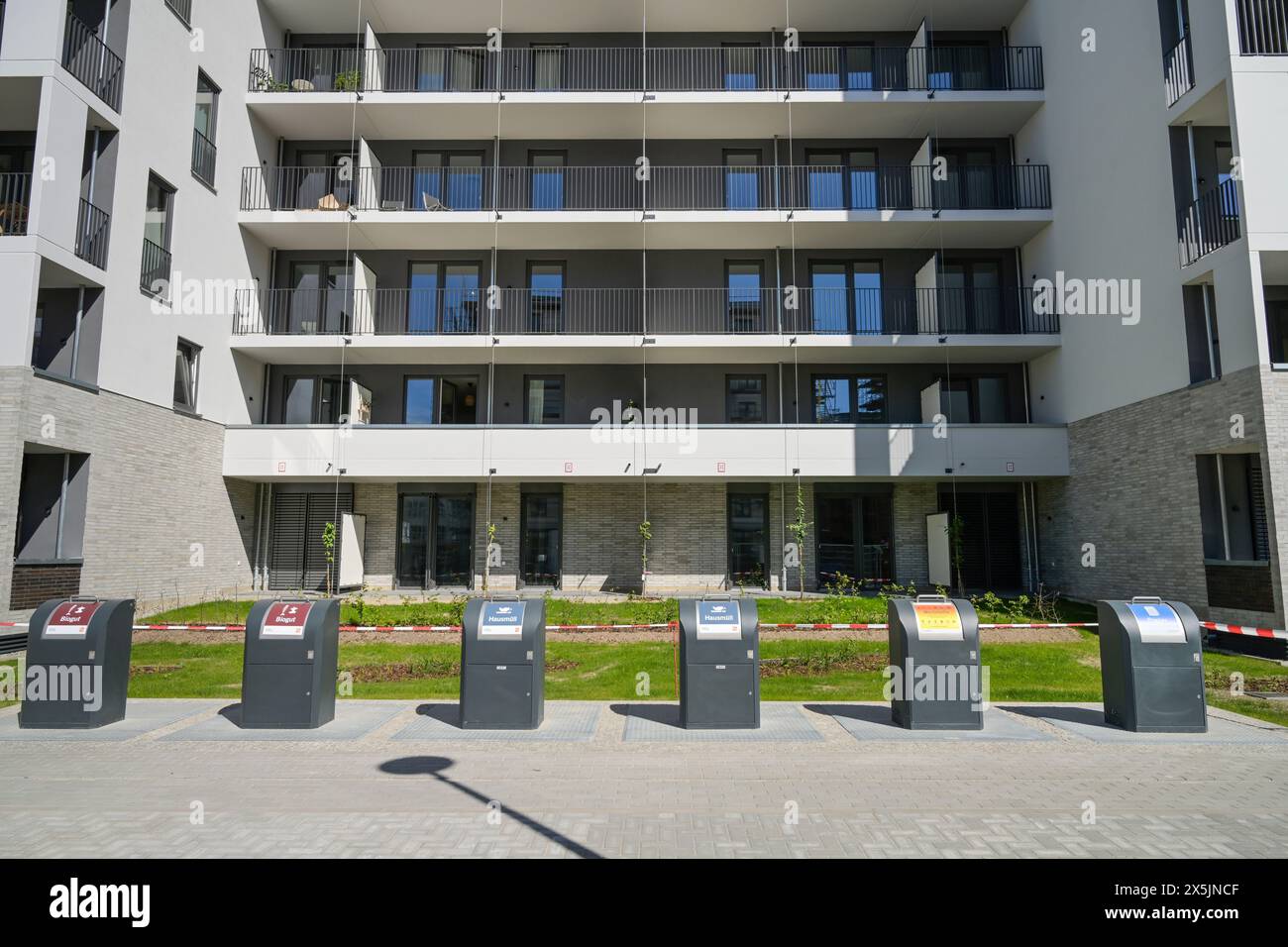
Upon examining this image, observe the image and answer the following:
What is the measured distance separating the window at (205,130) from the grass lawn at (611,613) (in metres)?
11.5

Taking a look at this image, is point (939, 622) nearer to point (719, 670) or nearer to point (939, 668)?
point (939, 668)

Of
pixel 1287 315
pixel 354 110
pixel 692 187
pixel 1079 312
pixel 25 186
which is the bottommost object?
pixel 1287 315

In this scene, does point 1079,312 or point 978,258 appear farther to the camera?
point 978,258

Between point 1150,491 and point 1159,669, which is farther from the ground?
point 1150,491

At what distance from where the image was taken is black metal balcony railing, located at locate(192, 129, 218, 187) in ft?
63.2

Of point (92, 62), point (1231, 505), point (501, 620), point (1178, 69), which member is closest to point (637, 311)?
point (1178, 69)

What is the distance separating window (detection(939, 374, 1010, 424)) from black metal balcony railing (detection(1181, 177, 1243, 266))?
745 centimetres

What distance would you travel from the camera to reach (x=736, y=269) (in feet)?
74.9

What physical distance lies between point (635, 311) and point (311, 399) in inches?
405

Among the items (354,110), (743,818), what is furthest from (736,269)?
(743,818)

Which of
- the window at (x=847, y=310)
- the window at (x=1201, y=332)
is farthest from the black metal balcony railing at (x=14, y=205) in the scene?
the window at (x=1201, y=332)

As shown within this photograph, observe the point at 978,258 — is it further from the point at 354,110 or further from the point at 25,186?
the point at 25,186

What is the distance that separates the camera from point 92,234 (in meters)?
15.6
